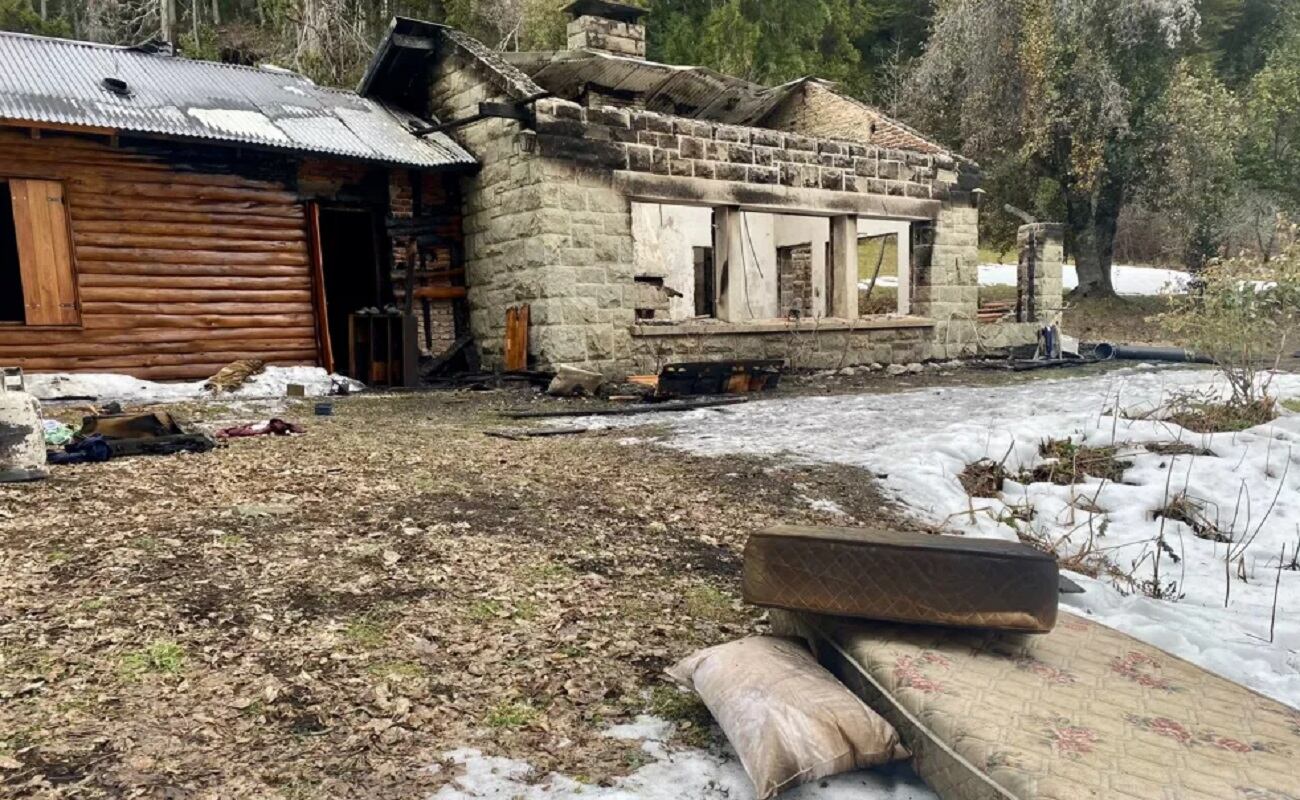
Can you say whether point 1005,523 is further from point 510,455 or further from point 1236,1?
point 1236,1

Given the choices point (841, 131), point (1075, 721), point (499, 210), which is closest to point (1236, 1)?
point (841, 131)

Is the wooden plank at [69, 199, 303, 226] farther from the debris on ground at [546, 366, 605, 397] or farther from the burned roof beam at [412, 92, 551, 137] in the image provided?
the debris on ground at [546, 366, 605, 397]

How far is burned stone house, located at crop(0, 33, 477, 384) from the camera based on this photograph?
923 cm

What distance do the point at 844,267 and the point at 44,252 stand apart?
10.4 meters

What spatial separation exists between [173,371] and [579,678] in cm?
944

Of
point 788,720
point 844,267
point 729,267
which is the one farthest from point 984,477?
point 844,267

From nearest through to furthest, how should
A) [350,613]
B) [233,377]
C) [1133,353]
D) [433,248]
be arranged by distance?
[350,613] → [233,377] → [433,248] → [1133,353]

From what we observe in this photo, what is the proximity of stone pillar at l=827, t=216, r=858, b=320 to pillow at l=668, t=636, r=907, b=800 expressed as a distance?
10826 millimetres

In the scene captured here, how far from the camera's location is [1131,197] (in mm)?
20219

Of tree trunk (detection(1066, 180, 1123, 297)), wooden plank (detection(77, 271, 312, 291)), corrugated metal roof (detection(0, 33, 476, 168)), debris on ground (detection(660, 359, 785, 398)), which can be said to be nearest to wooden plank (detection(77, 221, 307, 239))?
wooden plank (detection(77, 271, 312, 291))

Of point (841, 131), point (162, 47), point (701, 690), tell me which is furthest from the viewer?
point (841, 131)

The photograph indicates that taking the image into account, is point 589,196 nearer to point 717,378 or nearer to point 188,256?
point 717,378

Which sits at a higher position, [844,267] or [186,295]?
[844,267]

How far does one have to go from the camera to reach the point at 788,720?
204 centimetres
